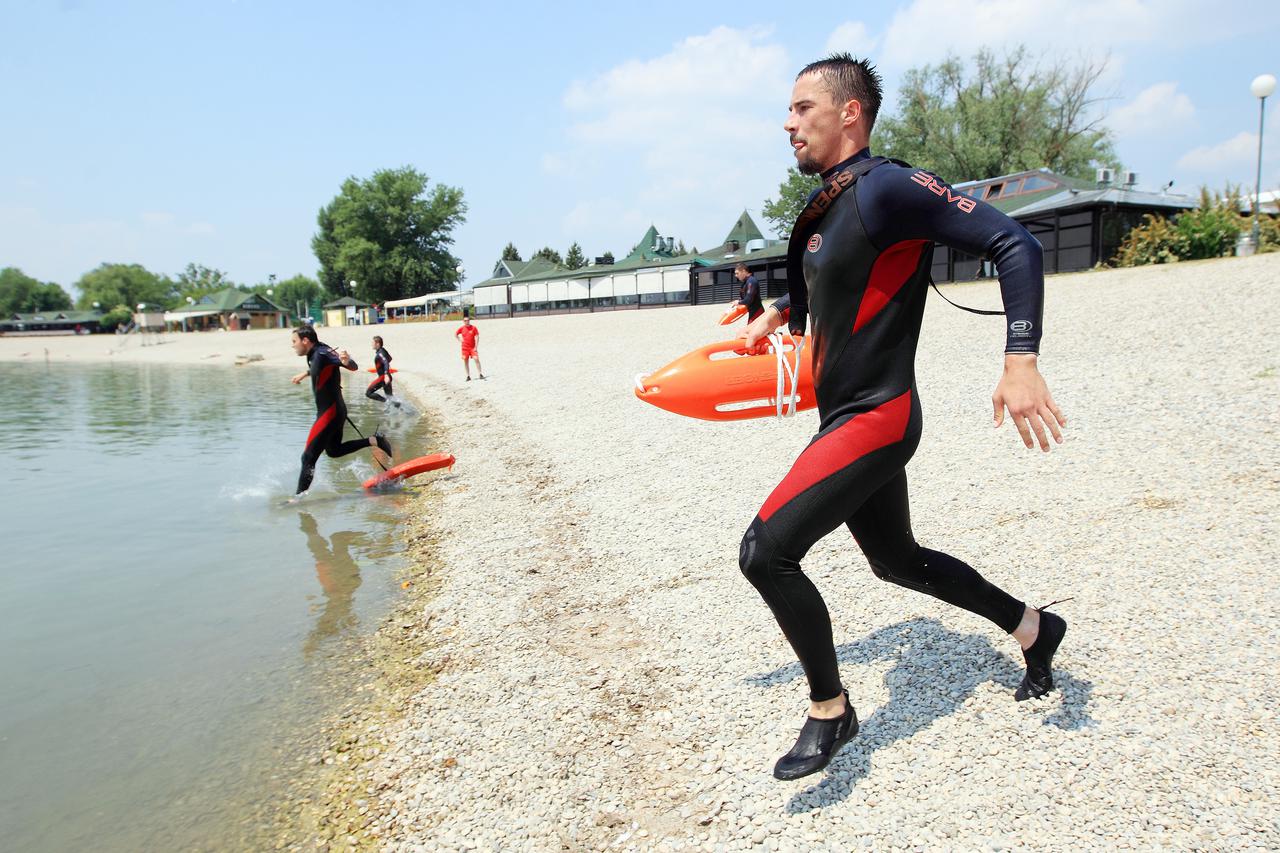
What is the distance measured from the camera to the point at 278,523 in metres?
8.76

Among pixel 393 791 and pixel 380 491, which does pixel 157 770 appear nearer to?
pixel 393 791

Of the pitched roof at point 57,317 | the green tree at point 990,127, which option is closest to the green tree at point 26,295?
the pitched roof at point 57,317

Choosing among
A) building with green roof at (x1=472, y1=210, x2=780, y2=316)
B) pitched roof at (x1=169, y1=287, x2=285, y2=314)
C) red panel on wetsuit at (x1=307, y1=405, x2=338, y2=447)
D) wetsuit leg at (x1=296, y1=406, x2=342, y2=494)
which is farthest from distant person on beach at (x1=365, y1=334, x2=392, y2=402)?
pitched roof at (x1=169, y1=287, x2=285, y2=314)

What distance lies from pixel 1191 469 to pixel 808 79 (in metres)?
5.09

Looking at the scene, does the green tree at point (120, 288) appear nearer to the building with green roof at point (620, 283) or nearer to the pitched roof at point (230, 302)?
the pitched roof at point (230, 302)

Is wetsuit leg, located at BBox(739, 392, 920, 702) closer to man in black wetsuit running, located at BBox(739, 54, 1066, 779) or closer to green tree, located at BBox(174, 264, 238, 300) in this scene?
man in black wetsuit running, located at BBox(739, 54, 1066, 779)

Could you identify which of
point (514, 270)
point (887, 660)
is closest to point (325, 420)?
point (887, 660)

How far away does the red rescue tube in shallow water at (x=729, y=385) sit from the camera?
3.47m

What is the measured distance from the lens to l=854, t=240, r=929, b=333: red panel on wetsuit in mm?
2574

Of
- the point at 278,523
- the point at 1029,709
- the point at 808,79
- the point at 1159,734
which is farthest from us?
the point at 278,523

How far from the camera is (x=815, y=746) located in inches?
110

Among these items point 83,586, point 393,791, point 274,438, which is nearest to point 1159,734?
point 393,791

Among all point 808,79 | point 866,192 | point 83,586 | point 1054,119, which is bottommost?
point 83,586

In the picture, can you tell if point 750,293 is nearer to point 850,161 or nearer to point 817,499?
point 850,161
